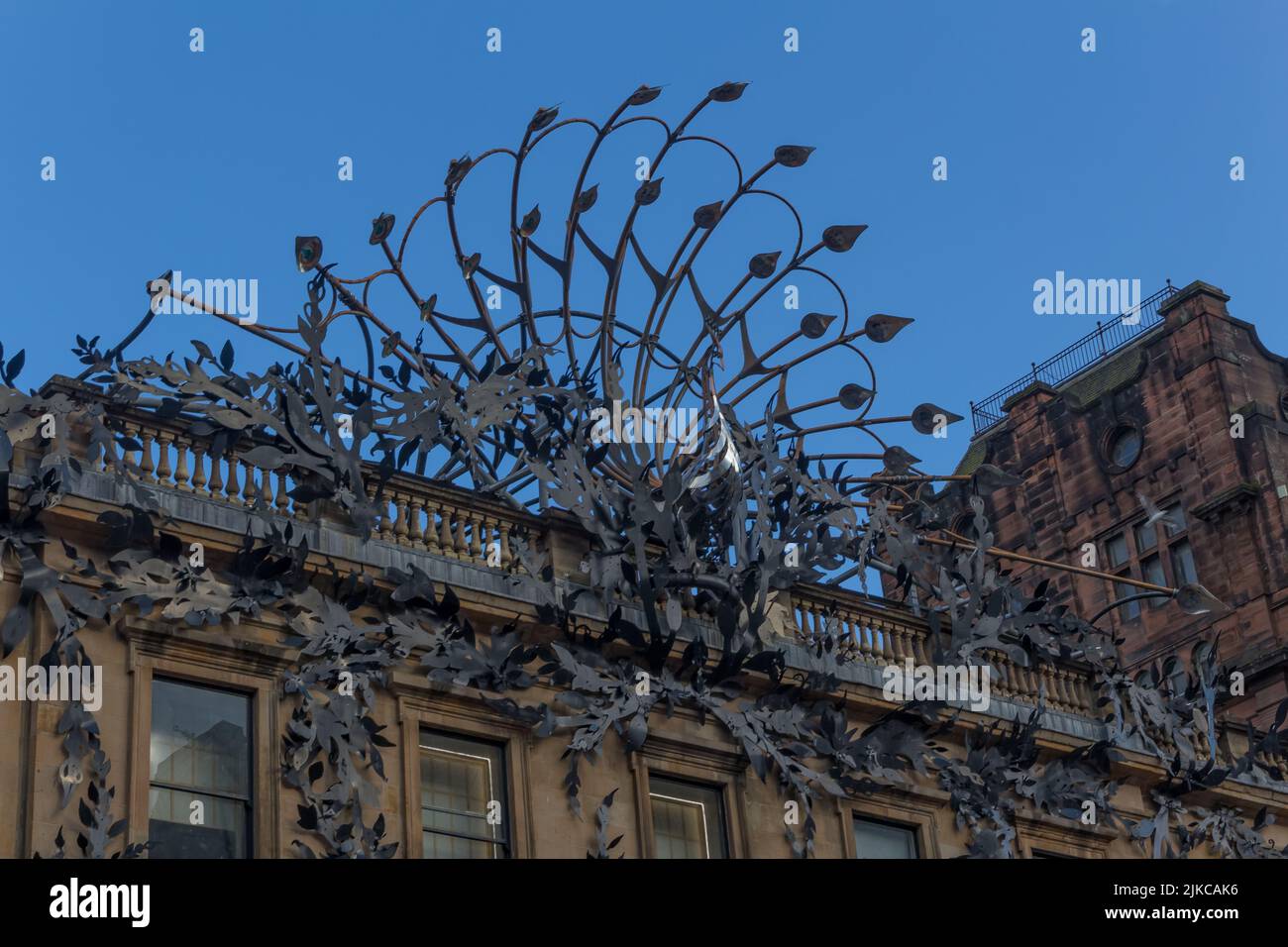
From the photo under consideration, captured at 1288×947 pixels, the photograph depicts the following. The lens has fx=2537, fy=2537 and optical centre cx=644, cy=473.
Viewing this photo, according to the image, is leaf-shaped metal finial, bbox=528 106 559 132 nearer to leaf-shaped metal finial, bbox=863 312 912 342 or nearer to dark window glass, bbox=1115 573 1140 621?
leaf-shaped metal finial, bbox=863 312 912 342

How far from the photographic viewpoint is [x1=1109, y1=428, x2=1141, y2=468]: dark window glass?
164ft

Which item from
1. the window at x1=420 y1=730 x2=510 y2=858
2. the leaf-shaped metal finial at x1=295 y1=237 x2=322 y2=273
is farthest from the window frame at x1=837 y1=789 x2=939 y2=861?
the leaf-shaped metal finial at x1=295 y1=237 x2=322 y2=273

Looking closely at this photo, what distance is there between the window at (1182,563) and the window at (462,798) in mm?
24303

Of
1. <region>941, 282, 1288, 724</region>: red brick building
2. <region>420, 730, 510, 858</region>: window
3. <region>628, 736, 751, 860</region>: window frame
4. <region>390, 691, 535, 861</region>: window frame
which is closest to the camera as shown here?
<region>390, 691, 535, 861</region>: window frame

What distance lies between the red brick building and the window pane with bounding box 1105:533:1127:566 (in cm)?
3

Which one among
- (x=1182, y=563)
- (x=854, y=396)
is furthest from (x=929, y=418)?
(x=1182, y=563)

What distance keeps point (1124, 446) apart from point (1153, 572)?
127 inches

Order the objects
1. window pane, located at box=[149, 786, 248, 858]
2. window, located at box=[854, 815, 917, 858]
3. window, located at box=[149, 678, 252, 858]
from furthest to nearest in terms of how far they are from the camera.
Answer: window, located at box=[854, 815, 917, 858] → window, located at box=[149, 678, 252, 858] → window pane, located at box=[149, 786, 248, 858]

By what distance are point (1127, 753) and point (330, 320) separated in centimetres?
1120

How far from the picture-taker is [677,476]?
28125 mm

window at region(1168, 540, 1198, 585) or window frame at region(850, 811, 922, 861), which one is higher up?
window at region(1168, 540, 1198, 585)

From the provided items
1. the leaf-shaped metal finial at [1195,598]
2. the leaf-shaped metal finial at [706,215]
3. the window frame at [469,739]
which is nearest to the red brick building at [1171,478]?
the leaf-shaped metal finial at [1195,598]
